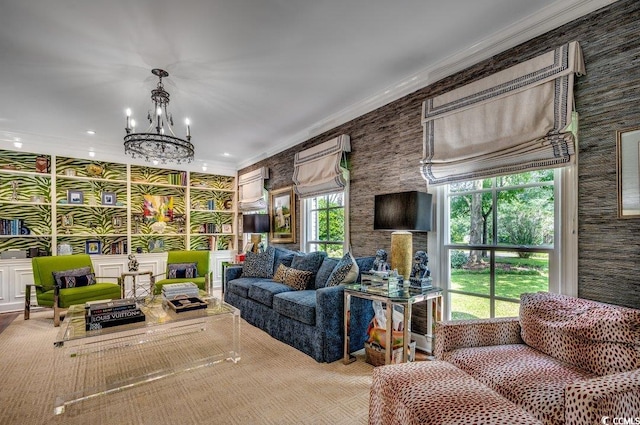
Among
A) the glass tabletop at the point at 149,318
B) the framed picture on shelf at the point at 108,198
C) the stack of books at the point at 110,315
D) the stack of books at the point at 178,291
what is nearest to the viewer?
the glass tabletop at the point at 149,318

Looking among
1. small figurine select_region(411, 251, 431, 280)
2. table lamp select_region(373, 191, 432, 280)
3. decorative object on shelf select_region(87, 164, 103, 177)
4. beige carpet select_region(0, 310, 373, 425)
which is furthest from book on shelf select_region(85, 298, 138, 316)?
decorative object on shelf select_region(87, 164, 103, 177)

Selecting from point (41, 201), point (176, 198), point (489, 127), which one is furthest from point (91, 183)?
point (489, 127)

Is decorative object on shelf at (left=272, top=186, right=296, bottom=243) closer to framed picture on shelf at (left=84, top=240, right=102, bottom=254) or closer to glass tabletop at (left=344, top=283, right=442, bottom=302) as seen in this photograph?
glass tabletop at (left=344, top=283, right=442, bottom=302)

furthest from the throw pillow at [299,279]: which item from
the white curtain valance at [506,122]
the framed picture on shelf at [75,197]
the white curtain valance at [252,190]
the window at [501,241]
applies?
the framed picture on shelf at [75,197]

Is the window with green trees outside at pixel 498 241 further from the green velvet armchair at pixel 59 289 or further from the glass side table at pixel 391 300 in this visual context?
the green velvet armchair at pixel 59 289

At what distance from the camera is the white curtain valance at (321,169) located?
3818mm

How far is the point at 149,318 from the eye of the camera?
2.62 m

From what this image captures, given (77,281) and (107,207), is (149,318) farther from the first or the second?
(107,207)

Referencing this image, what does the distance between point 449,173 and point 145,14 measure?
8.57 ft

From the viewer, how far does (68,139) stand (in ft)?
16.1

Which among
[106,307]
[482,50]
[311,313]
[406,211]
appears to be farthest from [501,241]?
[106,307]

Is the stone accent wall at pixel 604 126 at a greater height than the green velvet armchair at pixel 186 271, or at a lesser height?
greater

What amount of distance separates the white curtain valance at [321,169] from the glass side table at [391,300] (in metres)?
1.52

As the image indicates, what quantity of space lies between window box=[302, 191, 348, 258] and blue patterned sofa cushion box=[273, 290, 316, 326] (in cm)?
98
